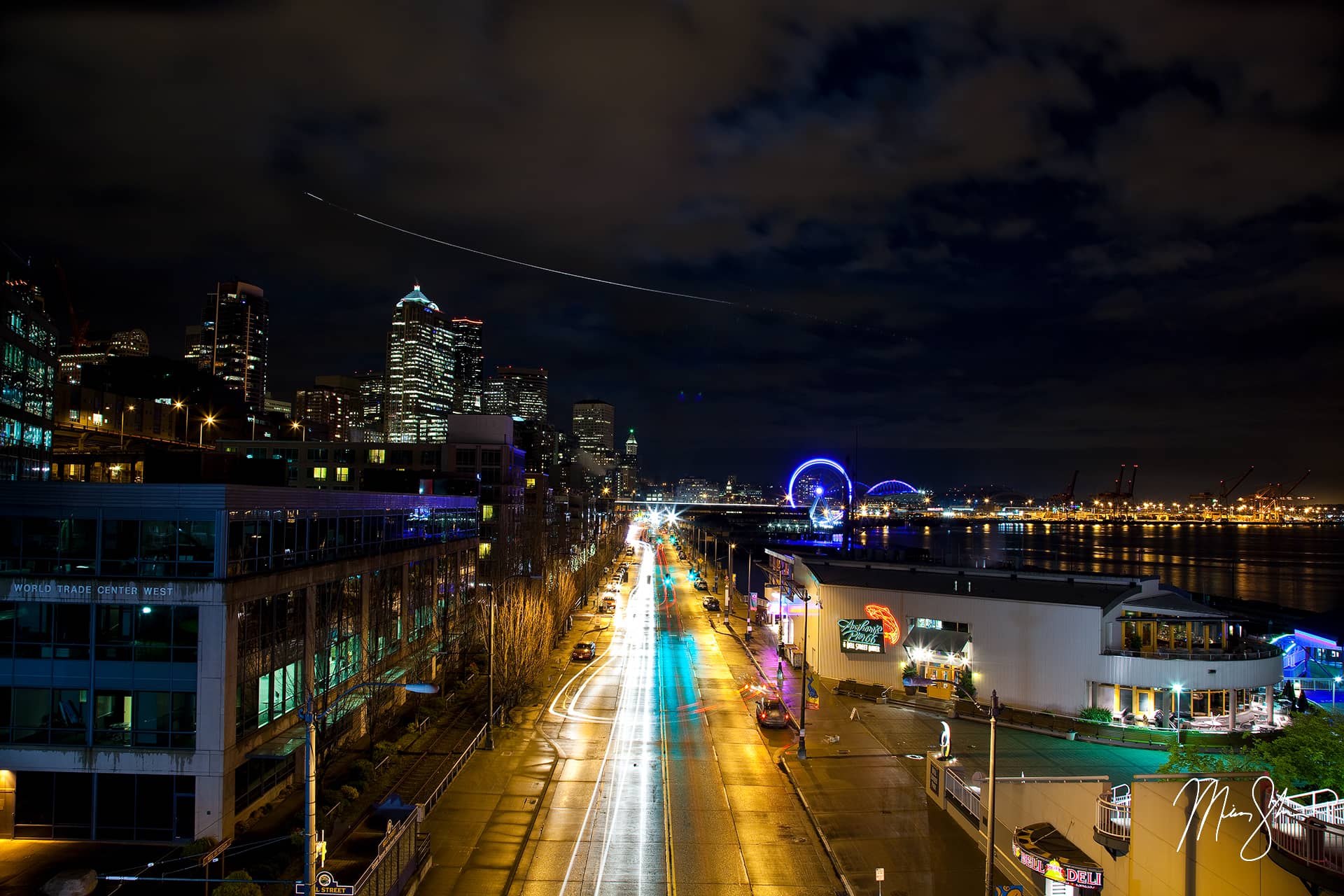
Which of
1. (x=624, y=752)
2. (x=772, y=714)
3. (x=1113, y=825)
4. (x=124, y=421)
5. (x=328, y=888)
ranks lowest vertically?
(x=624, y=752)

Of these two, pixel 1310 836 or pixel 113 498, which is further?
pixel 113 498

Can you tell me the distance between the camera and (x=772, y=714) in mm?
37156

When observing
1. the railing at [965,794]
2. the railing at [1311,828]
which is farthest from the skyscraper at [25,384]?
the railing at [1311,828]

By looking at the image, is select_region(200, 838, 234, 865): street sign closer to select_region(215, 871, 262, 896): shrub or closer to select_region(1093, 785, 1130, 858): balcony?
select_region(215, 871, 262, 896): shrub

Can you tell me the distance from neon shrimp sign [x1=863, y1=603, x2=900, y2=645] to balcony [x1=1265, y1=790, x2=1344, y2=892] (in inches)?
1116

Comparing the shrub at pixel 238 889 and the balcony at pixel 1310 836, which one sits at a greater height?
the balcony at pixel 1310 836

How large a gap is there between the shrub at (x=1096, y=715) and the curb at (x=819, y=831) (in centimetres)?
1436

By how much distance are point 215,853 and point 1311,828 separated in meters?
24.8

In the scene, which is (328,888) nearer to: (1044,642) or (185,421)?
(1044,642)

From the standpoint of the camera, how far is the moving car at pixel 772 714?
36812mm

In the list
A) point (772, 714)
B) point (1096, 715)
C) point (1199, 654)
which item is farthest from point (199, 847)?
point (1199, 654)

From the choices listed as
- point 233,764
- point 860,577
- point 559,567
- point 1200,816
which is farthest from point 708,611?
point 1200,816

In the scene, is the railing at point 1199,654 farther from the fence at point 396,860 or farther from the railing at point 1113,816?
the fence at point 396,860

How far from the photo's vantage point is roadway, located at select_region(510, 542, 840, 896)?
858 inches
